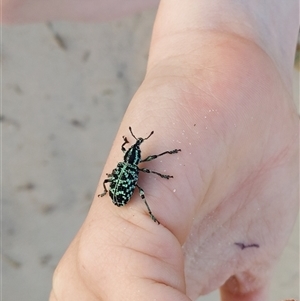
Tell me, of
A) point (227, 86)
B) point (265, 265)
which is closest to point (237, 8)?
point (227, 86)

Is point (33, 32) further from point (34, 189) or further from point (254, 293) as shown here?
point (254, 293)

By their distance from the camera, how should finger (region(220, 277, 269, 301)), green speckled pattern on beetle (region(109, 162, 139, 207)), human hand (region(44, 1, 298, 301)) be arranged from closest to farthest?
human hand (region(44, 1, 298, 301))
green speckled pattern on beetle (region(109, 162, 139, 207))
finger (region(220, 277, 269, 301))

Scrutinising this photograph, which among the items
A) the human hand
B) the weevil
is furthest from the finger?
the weevil

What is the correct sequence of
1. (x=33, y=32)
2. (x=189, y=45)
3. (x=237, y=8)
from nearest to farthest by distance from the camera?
(x=189, y=45), (x=237, y=8), (x=33, y=32)

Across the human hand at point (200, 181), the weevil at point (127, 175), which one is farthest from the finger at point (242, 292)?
the weevil at point (127, 175)

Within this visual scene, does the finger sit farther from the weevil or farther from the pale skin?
the weevil

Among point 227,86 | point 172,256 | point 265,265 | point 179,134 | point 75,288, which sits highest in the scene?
point 227,86
